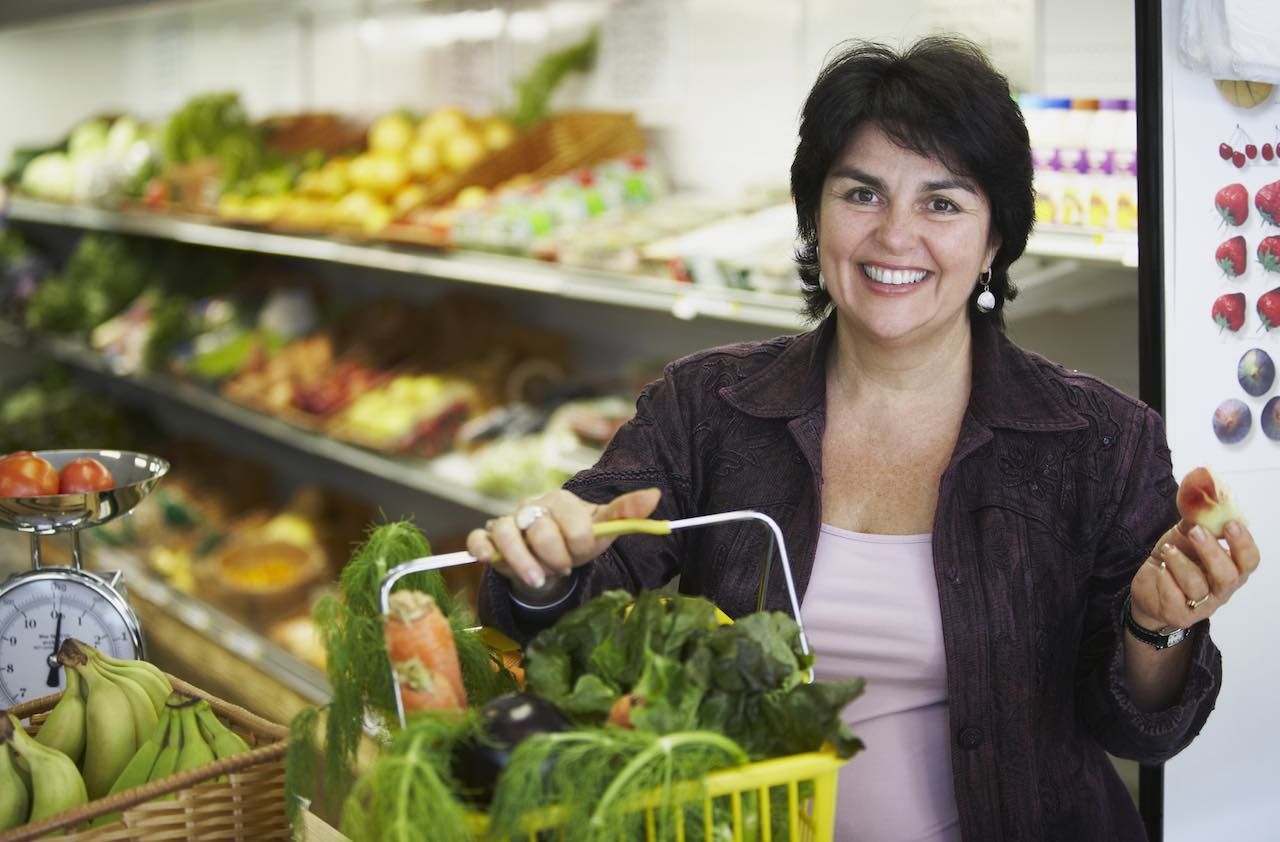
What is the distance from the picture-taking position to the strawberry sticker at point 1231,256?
215 cm

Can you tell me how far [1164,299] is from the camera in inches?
83.6

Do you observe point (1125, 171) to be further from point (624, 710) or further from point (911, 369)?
point (624, 710)

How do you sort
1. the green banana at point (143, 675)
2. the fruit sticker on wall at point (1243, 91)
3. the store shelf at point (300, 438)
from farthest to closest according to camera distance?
the store shelf at point (300, 438) → the fruit sticker on wall at point (1243, 91) → the green banana at point (143, 675)

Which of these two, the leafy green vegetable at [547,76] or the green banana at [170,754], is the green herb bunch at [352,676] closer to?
the green banana at [170,754]

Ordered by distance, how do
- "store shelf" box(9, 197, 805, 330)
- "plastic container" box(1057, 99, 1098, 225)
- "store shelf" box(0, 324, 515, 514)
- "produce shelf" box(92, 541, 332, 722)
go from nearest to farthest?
"plastic container" box(1057, 99, 1098, 225) → "store shelf" box(9, 197, 805, 330) → "store shelf" box(0, 324, 515, 514) → "produce shelf" box(92, 541, 332, 722)

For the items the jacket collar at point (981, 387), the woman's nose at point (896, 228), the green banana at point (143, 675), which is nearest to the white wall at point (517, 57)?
the jacket collar at point (981, 387)

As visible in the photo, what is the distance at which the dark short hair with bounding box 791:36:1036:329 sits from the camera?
1902 mm

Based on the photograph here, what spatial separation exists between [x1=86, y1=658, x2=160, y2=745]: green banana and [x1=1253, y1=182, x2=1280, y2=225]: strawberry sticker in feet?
5.75

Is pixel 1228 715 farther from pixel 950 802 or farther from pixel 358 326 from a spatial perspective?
pixel 358 326

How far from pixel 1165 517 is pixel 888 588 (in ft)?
1.28

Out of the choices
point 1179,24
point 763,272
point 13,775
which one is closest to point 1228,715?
point 1179,24

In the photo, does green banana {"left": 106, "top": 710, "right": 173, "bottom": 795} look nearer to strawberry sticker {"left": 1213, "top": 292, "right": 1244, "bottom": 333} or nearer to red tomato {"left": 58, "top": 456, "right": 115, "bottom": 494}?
red tomato {"left": 58, "top": 456, "right": 115, "bottom": 494}

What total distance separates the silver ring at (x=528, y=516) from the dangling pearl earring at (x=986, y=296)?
0.88 meters

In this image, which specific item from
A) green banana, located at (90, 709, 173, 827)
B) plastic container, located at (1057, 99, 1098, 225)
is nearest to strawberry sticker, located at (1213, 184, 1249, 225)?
plastic container, located at (1057, 99, 1098, 225)
